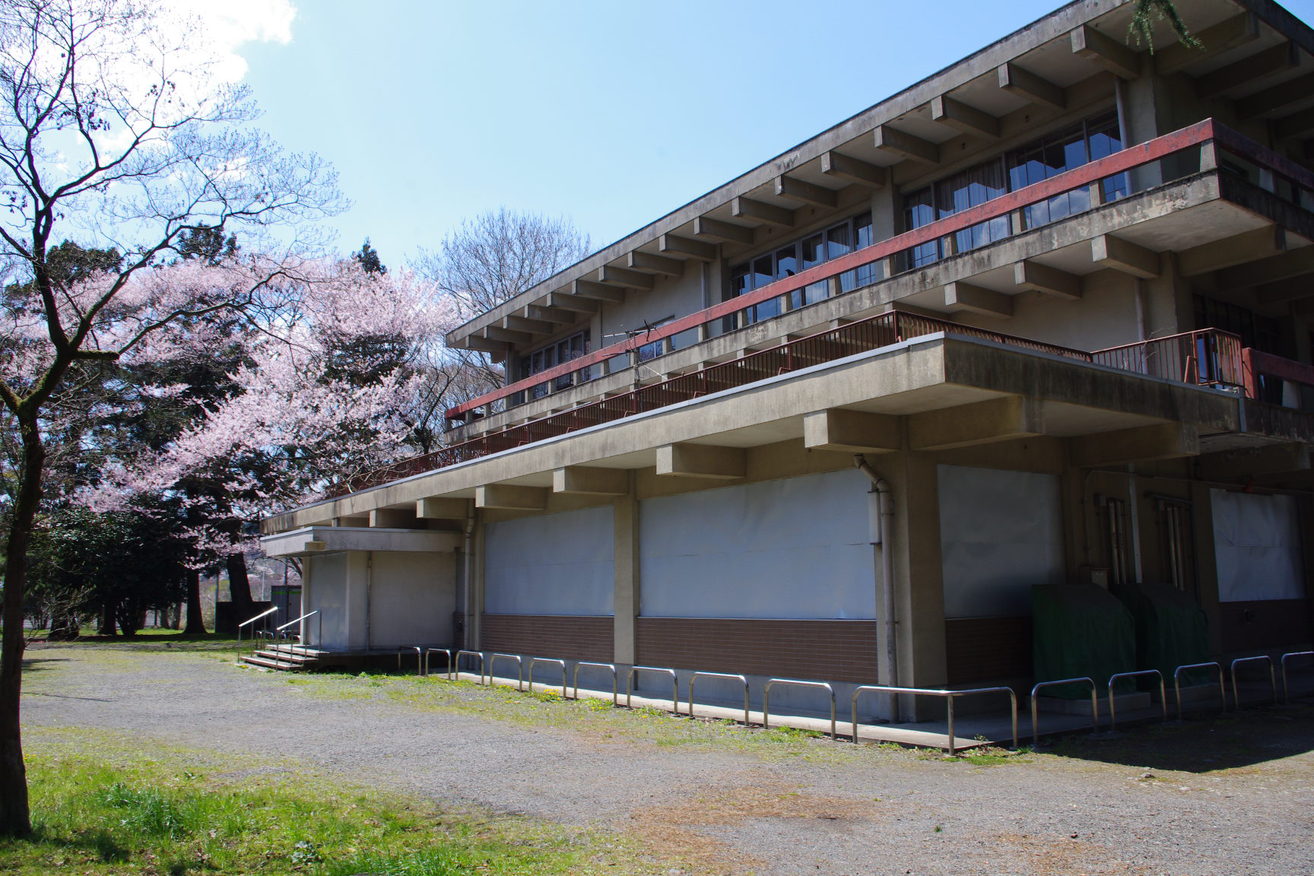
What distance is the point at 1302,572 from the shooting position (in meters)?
21.1

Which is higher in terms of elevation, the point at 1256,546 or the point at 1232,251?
the point at 1232,251

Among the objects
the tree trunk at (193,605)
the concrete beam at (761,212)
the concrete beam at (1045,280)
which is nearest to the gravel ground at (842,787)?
the concrete beam at (1045,280)

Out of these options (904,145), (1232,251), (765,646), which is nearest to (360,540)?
(765,646)

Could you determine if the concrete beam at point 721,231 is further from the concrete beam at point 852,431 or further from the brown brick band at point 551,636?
the concrete beam at point 852,431

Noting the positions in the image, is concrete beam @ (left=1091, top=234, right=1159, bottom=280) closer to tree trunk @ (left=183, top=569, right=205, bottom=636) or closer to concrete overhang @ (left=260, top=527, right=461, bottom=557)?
concrete overhang @ (left=260, top=527, right=461, bottom=557)

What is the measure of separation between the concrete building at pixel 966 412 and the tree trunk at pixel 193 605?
1898 cm

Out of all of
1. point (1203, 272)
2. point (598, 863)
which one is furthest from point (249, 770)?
point (1203, 272)

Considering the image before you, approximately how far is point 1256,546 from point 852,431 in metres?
12.1

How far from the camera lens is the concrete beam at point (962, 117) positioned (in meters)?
18.5

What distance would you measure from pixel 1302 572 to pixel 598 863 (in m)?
20.6

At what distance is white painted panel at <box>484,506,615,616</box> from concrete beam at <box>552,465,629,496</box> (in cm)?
131

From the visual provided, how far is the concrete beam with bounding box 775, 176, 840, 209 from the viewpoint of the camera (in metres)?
22.0

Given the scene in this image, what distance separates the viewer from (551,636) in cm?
2144

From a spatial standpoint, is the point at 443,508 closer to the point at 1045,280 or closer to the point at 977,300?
the point at 977,300
